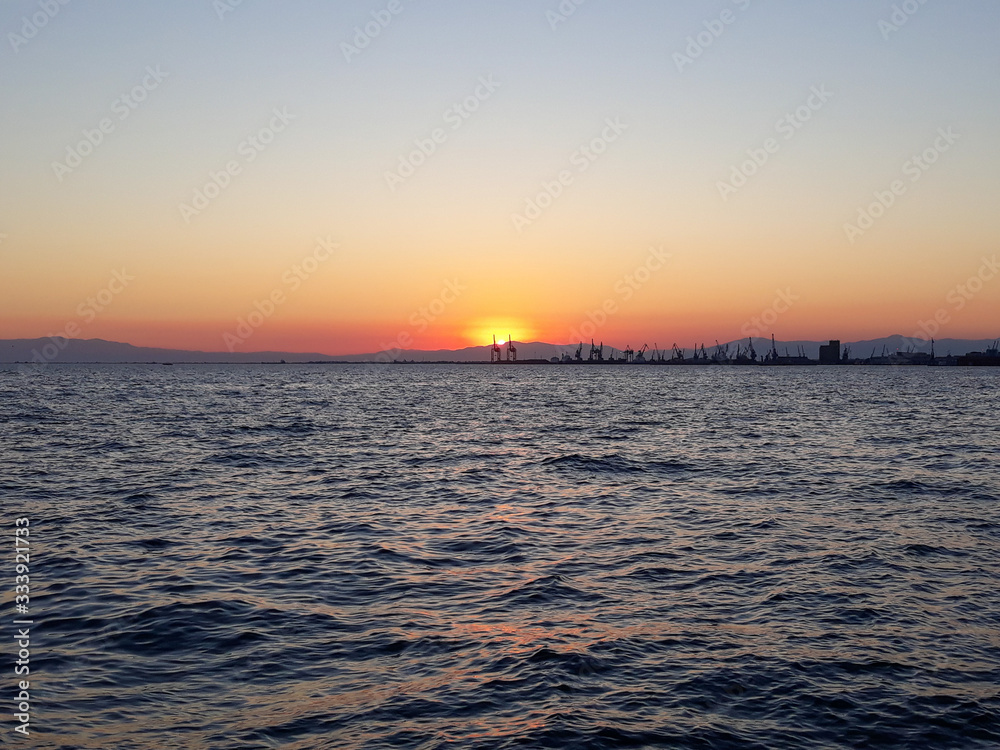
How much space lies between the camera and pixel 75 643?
39.8 feet

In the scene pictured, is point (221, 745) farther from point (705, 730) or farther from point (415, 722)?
point (705, 730)

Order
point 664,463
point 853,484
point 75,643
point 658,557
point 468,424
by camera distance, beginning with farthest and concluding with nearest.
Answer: point 468,424 → point 664,463 → point 853,484 → point 658,557 → point 75,643

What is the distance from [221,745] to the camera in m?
8.93

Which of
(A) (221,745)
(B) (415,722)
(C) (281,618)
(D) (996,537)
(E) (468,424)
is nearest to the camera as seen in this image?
(A) (221,745)

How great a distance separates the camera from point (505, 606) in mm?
14180

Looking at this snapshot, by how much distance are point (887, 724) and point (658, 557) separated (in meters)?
8.19

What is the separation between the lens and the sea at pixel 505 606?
9.65 m

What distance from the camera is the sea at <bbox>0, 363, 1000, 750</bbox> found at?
9648mm

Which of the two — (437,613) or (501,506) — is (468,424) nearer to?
(501,506)

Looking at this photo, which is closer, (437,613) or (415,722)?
(415,722)

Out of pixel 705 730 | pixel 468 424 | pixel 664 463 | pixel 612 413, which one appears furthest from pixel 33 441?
pixel 612 413

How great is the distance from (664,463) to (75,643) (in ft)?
86.8

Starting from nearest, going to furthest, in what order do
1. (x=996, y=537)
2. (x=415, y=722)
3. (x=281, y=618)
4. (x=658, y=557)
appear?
(x=415, y=722) < (x=281, y=618) < (x=658, y=557) < (x=996, y=537)

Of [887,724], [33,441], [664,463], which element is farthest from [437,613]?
[33,441]
